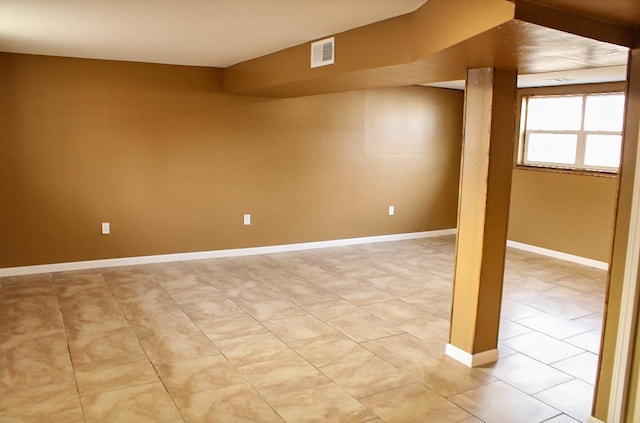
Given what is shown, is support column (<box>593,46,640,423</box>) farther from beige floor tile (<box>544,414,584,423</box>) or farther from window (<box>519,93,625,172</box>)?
window (<box>519,93,625,172</box>)

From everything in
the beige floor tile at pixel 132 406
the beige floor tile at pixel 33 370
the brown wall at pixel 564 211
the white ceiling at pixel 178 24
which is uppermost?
the white ceiling at pixel 178 24

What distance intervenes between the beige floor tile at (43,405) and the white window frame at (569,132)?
Result: 568 centimetres

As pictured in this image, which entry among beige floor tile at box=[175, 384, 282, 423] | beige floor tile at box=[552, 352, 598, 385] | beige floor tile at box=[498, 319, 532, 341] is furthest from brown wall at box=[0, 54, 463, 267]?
beige floor tile at box=[552, 352, 598, 385]

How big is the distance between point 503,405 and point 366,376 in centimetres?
80

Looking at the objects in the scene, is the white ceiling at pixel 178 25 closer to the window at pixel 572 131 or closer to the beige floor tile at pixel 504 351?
the window at pixel 572 131

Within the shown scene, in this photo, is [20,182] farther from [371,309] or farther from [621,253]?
[621,253]

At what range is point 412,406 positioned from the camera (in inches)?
109

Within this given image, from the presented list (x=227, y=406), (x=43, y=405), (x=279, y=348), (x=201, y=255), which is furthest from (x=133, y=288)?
(x=227, y=406)

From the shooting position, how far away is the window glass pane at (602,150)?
582cm

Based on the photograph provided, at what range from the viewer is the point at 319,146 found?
21.1 feet

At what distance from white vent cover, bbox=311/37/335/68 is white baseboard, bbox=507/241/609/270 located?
4.04m

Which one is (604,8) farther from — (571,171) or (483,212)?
(571,171)

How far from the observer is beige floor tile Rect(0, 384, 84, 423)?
2553 millimetres

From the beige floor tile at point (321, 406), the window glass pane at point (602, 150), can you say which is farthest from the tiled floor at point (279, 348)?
the window glass pane at point (602, 150)
